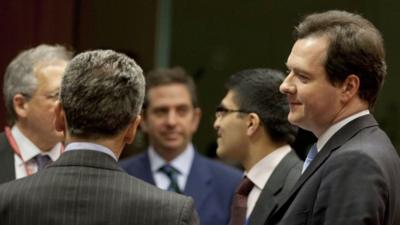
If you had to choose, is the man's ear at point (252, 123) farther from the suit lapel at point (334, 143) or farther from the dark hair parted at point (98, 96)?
the dark hair parted at point (98, 96)

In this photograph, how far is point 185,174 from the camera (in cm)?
500

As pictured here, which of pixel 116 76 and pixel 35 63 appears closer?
pixel 116 76

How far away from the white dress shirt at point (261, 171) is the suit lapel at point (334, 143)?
0.82 m

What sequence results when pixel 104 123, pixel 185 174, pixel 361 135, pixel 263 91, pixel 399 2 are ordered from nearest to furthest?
pixel 104 123 → pixel 361 135 → pixel 263 91 → pixel 185 174 → pixel 399 2

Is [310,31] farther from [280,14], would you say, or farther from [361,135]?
[280,14]

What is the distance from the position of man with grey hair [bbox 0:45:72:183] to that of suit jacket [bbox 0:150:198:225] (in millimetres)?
1243

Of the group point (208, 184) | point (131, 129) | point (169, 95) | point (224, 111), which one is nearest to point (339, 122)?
point (131, 129)

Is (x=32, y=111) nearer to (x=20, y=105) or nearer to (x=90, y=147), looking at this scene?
(x=20, y=105)

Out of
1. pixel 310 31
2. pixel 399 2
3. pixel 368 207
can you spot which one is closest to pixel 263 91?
pixel 310 31

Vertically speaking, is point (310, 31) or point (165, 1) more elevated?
point (310, 31)

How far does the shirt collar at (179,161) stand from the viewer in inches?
198

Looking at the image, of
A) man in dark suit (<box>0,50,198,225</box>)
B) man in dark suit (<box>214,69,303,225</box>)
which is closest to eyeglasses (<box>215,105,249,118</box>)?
man in dark suit (<box>214,69,303,225</box>)

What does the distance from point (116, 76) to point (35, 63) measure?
1.49m

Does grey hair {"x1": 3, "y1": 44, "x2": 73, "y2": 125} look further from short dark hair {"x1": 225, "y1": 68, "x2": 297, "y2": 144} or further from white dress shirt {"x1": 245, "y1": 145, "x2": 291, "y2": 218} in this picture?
white dress shirt {"x1": 245, "y1": 145, "x2": 291, "y2": 218}
